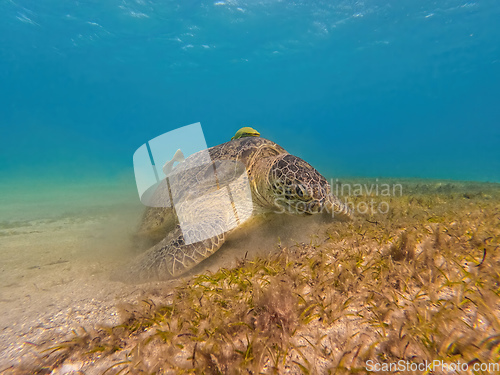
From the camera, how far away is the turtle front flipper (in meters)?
2.25

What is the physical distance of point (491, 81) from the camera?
184 ft

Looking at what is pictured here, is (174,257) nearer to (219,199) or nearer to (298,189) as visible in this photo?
(219,199)

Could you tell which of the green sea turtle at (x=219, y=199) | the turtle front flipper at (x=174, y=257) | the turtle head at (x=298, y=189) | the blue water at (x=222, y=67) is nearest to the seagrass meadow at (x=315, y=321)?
the turtle front flipper at (x=174, y=257)

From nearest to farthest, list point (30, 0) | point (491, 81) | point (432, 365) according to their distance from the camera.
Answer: point (432, 365) → point (30, 0) → point (491, 81)

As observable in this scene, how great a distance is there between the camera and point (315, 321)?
3.75 ft

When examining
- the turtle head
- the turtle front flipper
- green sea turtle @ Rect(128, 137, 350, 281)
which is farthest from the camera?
the turtle head

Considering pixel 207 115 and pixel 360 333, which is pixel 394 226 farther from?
pixel 207 115

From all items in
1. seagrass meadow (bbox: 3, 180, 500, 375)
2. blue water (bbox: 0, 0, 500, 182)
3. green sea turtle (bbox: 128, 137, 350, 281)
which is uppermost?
blue water (bbox: 0, 0, 500, 182)

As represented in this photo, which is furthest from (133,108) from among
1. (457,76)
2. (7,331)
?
(457,76)

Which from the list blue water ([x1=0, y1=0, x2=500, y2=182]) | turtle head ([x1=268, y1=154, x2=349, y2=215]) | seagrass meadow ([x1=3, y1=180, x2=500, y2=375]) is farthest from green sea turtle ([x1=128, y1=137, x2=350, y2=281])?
blue water ([x1=0, y1=0, x2=500, y2=182])

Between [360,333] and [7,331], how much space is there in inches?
93.1

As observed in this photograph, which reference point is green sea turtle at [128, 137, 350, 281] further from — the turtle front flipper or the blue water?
the blue water

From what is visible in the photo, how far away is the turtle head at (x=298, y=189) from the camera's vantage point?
102 inches

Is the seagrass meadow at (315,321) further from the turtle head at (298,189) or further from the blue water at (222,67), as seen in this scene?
the blue water at (222,67)
